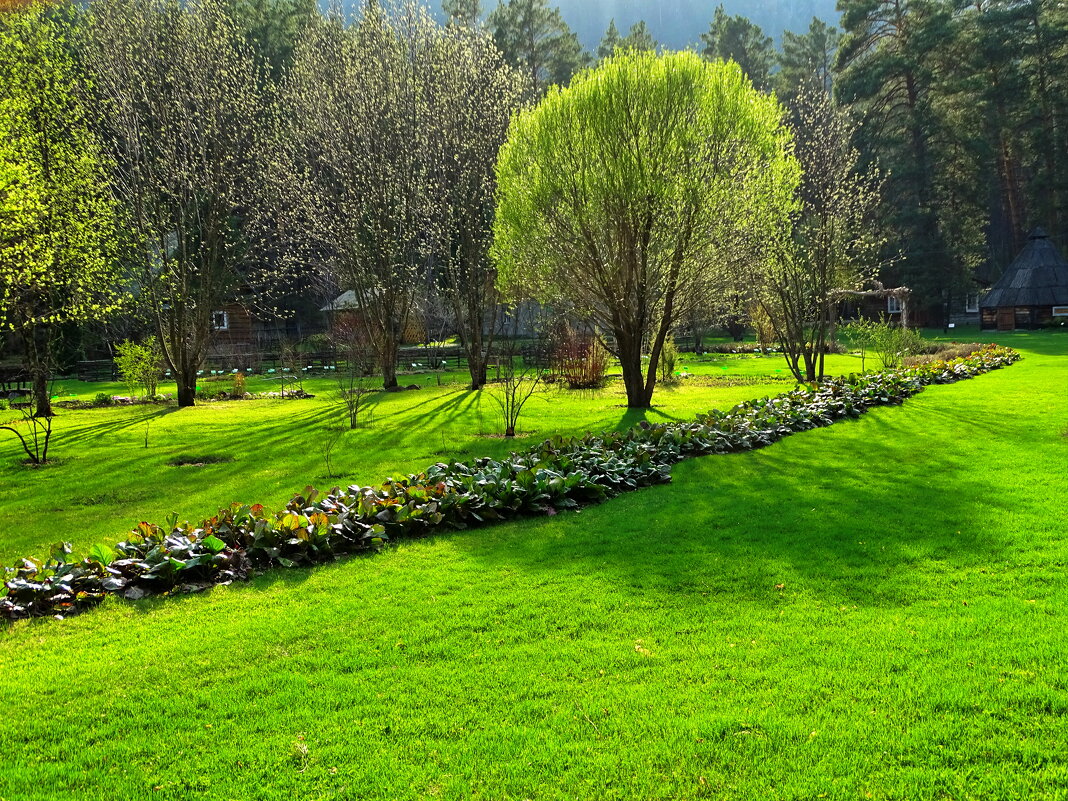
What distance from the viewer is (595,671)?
4.02m

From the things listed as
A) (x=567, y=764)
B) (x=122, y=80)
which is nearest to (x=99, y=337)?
(x=122, y=80)

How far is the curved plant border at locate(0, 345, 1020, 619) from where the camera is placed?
5.60m

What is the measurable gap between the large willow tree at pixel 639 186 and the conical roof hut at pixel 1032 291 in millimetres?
32853

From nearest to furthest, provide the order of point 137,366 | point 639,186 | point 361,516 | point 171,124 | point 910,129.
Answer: point 361,516
point 639,186
point 171,124
point 137,366
point 910,129

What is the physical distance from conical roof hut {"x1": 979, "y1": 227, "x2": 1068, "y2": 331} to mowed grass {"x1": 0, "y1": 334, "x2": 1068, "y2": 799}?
135 feet

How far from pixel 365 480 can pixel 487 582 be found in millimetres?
4692

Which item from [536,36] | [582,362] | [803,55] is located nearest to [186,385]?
[582,362]

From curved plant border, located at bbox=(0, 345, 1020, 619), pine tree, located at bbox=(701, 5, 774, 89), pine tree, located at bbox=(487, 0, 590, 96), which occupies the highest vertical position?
pine tree, located at bbox=(701, 5, 774, 89)

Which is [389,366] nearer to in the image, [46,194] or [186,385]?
[186,385]

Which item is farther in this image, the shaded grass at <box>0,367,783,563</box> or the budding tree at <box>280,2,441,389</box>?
the budding tree at <box>280,2,441,389</box>

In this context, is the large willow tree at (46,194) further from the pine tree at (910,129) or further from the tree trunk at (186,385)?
the pine tree at (910,129)

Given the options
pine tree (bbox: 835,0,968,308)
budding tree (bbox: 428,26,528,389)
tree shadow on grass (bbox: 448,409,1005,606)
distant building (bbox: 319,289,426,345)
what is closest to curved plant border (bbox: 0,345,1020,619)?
tree shadow on grass (bbox: 448,409,1005,606)

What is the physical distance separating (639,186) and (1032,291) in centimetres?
3690

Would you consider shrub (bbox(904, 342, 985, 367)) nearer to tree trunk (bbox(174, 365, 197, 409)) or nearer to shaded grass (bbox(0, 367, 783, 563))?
shaded grass (bbox(0, 367, 783, 563))
